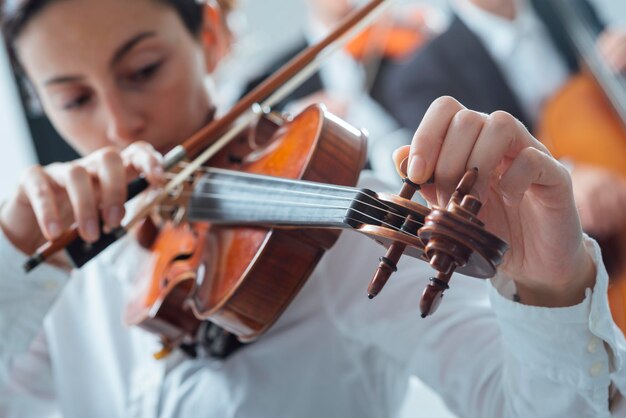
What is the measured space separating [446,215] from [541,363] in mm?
169

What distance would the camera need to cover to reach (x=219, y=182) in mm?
604

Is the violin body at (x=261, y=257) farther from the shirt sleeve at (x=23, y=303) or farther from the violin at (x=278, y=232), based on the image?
the shirt sleeve at (x=23, y=303)

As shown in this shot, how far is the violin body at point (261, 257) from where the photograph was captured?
19.6 inches

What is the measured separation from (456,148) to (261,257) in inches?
7.2

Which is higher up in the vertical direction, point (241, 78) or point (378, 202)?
point (378, 202)

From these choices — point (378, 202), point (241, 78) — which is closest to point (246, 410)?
point (378, 202)

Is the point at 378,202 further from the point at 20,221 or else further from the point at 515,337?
the point at 20,221

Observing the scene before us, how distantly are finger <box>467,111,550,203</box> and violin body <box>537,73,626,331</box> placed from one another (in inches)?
29.0

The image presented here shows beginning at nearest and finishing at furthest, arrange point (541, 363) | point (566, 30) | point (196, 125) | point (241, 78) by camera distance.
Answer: point (541, 363)
point (196, 125)
point (566, 30)
point (241, 78)

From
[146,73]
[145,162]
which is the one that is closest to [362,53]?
[146,73]

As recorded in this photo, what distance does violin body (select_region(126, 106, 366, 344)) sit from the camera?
499 millimetres

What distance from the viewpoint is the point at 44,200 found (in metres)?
0.58

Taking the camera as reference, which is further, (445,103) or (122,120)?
(122,120)

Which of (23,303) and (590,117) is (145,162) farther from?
(590,117)
